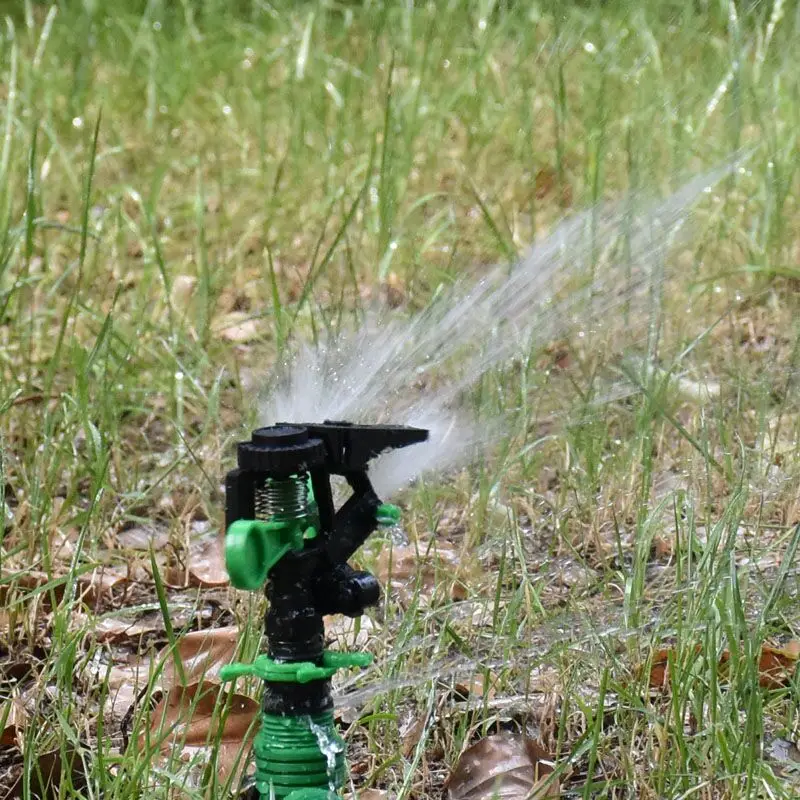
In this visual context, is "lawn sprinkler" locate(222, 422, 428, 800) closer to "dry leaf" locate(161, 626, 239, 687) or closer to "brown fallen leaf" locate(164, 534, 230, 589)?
"dry leaf" locate(161, 626, 239, 687)

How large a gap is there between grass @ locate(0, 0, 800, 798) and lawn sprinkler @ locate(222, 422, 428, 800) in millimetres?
208

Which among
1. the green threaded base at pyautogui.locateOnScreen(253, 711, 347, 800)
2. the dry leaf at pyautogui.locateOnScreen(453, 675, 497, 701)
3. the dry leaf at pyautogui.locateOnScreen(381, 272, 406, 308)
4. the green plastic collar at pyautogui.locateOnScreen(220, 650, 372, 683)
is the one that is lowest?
the dry leaf at pyautogui.locateOnScreen(453, 675, 497, 701)

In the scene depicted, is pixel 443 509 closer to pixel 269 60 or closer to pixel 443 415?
pixel 443 415

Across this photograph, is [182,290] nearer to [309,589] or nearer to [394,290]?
[394,290]

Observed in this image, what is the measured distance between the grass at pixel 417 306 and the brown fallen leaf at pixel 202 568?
1.1 inches

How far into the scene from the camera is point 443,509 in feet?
7.60

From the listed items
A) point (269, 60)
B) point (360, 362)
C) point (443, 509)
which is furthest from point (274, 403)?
point (269, 60)

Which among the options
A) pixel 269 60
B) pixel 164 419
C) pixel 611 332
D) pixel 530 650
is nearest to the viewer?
pixel 530 650

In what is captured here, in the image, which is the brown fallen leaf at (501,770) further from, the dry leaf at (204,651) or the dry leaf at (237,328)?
the dry leaf at (237,328)

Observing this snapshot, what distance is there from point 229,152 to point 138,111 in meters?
0.42

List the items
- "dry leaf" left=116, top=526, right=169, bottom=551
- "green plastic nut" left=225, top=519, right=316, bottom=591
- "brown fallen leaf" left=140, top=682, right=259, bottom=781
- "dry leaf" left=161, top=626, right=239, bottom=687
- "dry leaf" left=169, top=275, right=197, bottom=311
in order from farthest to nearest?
"dry leaf" left=169, top=275, right=197, bottom=311 → "dry leaf" left=116, top=526, right=169, bottom=551 → "dry leaf" left=161, top=626, right=239, bottom=687 → "brown fallen leaf" left=140, top=682, right=259, bottom=781 → "green plastic nut" left=225, top=519, right=316, bottom=591

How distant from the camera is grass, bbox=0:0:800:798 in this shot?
1754mm

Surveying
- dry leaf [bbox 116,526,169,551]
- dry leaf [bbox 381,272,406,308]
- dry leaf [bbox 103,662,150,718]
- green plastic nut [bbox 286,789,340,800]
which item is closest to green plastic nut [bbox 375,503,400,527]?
green plastic nut [bbox 286,789,340,800]

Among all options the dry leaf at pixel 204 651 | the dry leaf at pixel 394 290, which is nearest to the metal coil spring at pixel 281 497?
the dry leaf at pixel 204 651
